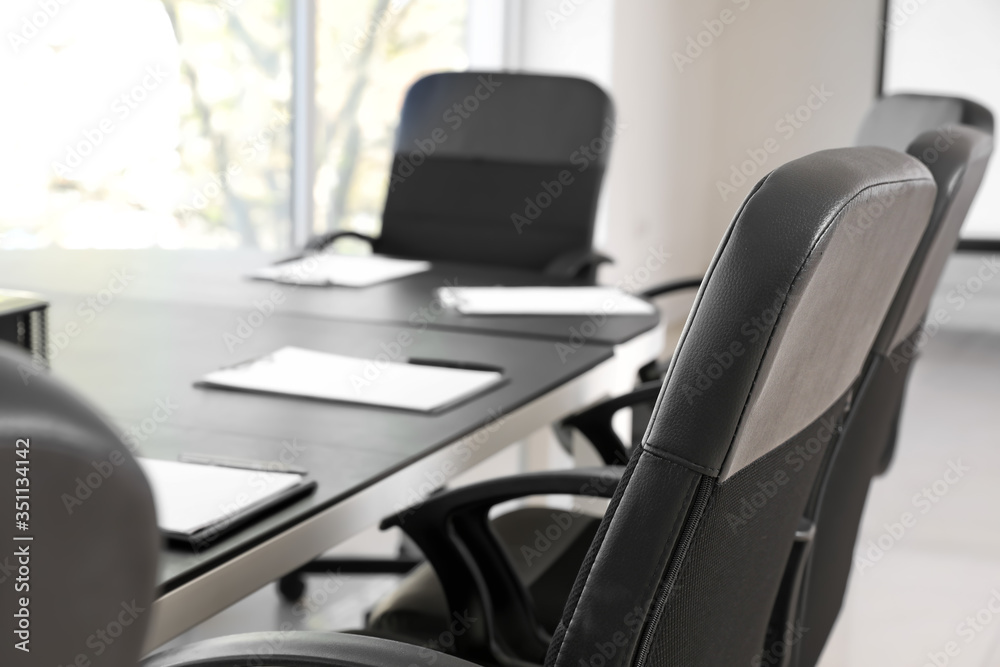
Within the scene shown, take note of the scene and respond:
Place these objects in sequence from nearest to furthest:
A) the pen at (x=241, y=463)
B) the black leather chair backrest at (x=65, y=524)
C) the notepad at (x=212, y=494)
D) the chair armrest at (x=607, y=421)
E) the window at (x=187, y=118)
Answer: the black leather chair backrest at (x=65, y=524) → the notepad at (x=212, y=494) → the pen at (x=241, y=463) → the chair armrest at (x=607, y=421) → the window at (x=187, y=118)

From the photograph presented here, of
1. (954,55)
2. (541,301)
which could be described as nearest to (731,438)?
(541,301)

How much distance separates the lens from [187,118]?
11.9 ft

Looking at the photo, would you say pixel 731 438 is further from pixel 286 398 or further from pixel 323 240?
pixel 323 240

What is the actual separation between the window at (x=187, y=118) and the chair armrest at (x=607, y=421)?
190 cm

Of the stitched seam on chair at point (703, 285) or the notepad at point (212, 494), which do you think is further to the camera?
the notepad at point (212, 494)

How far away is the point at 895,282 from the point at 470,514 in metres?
0.53

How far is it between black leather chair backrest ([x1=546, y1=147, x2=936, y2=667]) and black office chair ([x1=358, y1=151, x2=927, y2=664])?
0.23 metres

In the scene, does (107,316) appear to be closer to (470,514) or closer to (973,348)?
(470,514)

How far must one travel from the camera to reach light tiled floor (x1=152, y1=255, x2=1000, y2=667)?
2.39 meters

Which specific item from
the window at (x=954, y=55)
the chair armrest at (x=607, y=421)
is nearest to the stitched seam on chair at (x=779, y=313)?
the chair armrest at (x=607, y=421)

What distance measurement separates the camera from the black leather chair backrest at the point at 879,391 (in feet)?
3.95

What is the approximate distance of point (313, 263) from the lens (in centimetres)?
239

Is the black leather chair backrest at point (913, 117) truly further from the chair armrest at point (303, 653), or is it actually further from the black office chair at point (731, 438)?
the chair armrest at point (303, 653)

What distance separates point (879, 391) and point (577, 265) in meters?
1.37
